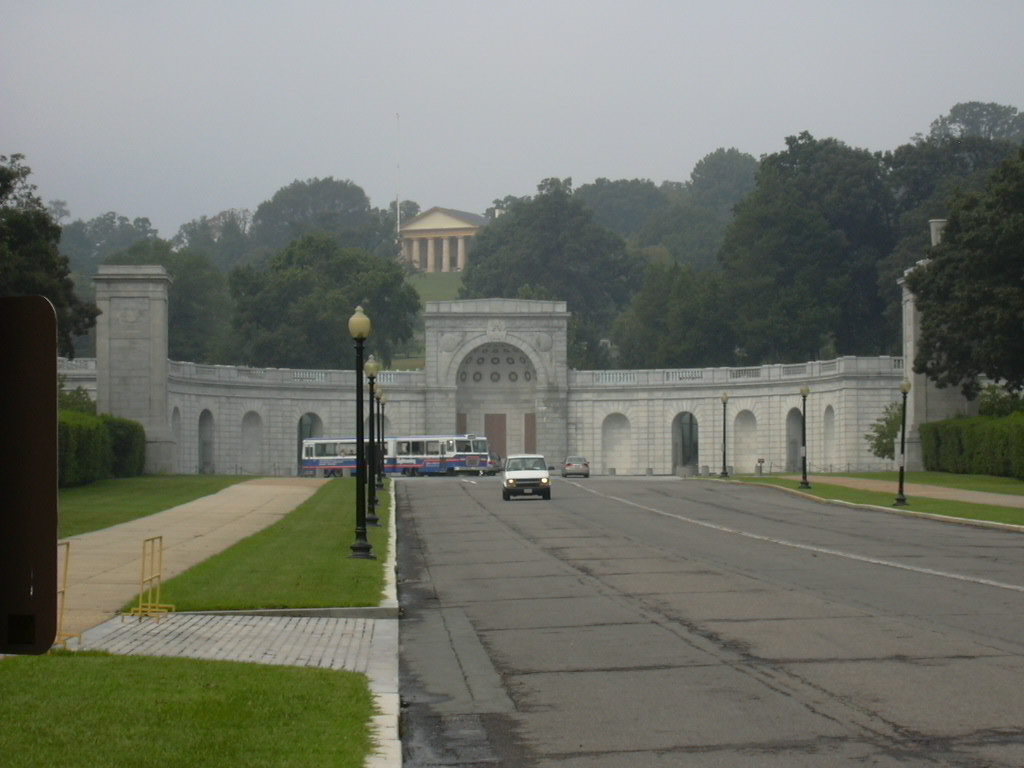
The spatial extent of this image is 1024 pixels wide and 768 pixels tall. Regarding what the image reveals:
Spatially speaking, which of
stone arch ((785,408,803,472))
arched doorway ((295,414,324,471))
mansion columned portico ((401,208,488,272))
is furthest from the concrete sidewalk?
mansion columned portico ((401,208,488,272))

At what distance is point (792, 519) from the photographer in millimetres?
40125

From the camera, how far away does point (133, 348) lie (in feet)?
233

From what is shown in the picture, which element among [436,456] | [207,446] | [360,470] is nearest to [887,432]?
[436,456]

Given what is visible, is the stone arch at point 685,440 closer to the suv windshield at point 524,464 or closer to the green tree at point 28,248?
the suv windshield at point 524,464

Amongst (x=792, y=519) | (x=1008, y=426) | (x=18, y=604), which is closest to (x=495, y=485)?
(x=1008, y=426)

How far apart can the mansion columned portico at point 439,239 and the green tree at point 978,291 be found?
130576 mm

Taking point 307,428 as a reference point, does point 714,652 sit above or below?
below

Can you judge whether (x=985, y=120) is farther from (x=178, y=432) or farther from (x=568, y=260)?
(x=178, y=432)

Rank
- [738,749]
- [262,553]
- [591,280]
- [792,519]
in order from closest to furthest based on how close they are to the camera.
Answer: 1. [738,749]
2. [262,553]
3. [792,519]
4. [591,280]

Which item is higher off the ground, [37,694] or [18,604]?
[18,604]

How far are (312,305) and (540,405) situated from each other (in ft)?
68.1

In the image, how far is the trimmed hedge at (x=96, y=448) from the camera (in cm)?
5147

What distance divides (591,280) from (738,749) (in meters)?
133

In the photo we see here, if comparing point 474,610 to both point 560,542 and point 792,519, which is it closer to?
point 560,542
